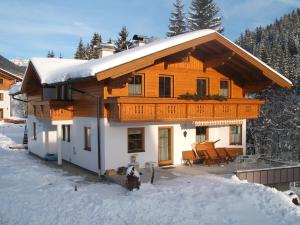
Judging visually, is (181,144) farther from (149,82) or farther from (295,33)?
(295,33)

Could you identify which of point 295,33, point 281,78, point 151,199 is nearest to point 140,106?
point 151,199

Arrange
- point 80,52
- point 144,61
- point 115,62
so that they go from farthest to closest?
point 80,52 → point 144,61 → point 115,62

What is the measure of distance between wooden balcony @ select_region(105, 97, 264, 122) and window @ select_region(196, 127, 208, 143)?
5.18 ft

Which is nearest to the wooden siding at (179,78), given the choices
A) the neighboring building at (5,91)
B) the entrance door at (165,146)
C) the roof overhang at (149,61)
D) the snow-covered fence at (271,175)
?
the roof overhang at (149,61)

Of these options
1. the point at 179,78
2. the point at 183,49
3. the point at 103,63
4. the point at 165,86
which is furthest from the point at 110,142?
the point at 183,49

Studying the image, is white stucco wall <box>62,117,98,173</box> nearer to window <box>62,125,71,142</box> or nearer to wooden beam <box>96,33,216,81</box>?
window <box>62,125,71,142</box>

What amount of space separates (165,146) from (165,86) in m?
3.06

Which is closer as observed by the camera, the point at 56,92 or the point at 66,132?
the point at 66,132

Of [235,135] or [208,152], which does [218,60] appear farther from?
[235,135]

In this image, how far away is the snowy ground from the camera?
9.70m

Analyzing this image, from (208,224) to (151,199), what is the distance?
2.51 m

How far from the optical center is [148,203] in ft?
A: 35.8

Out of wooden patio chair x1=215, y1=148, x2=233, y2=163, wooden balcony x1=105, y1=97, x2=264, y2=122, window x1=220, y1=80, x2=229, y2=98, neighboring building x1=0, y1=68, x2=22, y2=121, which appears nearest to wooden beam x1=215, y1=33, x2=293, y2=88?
wooden balcony x1=105, y1=97, x2=264, y2=122

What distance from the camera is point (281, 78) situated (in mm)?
18453
